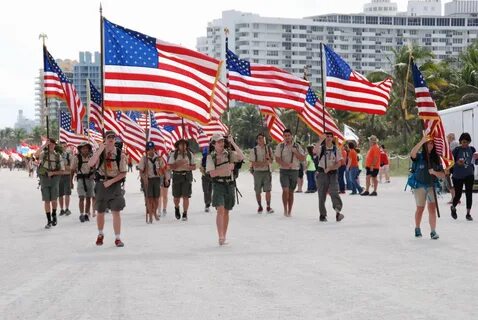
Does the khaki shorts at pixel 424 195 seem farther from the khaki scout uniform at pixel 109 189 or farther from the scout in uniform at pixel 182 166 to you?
the scout in uniform at pixel 182 166

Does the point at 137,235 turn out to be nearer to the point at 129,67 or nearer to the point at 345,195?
the point at 129,67

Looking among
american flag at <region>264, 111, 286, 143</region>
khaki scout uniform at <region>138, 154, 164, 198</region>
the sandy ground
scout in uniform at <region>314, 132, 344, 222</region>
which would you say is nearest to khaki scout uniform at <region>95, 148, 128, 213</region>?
the sandy ground

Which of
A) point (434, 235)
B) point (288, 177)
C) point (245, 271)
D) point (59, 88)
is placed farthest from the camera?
point (59, 88)

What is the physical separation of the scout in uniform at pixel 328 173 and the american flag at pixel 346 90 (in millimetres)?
2617

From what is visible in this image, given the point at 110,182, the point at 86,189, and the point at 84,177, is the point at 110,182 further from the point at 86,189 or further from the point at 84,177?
the point at 84,177

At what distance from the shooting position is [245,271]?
938cm

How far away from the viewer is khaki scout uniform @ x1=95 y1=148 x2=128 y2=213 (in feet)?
40.2

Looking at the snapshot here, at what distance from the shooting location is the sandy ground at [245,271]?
714 centimetres

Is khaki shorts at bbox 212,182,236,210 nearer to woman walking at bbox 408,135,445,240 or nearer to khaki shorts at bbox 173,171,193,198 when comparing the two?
woman walking at bbox 408,135,445,240

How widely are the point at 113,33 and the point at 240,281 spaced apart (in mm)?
7136

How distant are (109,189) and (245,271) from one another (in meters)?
3.60

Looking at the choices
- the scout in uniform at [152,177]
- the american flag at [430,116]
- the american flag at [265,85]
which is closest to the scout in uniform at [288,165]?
the american flag at [265,85]

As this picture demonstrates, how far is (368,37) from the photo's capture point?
192 metres

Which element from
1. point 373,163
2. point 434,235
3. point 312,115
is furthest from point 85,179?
point 373,163
